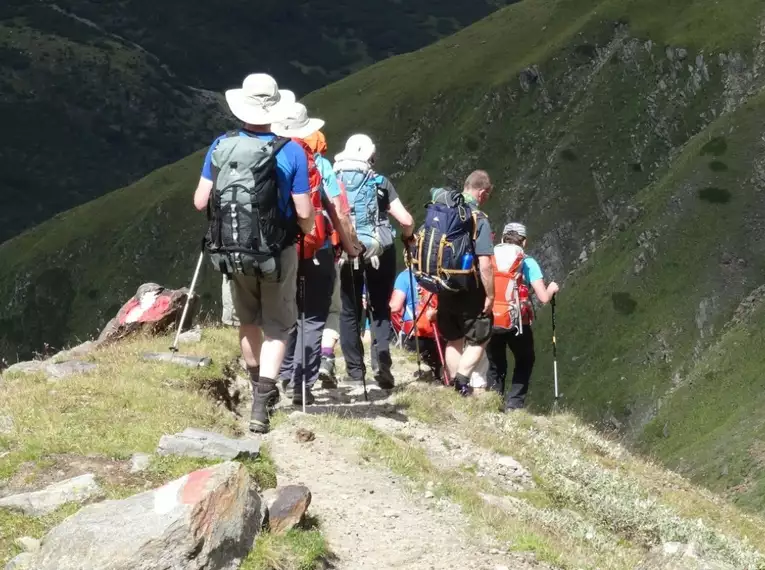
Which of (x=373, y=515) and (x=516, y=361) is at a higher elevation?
(x=516, y=361)

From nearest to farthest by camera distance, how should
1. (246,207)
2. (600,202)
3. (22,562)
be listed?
(22,562)
(246,207)
(600,202)

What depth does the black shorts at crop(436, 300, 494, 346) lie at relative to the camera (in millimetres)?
12734

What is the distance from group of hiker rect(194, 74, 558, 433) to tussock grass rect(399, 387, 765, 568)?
1.02 meters

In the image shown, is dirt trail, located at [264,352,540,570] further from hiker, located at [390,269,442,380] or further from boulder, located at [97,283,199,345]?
boulder, located at [97,283,199,345]

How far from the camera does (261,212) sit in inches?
340

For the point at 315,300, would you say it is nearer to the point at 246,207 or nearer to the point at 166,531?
the point at 246,207

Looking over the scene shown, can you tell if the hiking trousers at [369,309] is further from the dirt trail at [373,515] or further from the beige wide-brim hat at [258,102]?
the beige wide-brim hat at [258,102]

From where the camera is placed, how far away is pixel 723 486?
40.3 metres

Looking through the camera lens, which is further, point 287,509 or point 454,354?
point 454,354

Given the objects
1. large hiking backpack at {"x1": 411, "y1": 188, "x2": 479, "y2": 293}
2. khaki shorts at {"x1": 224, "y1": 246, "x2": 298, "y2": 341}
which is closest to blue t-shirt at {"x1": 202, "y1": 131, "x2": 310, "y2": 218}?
khaki shorts at {"x1": 224, "y1": 246, "x2": 298, "y2": 341}

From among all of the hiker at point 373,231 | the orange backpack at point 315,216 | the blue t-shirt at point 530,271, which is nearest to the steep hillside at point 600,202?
the blue t-shirt at point 530,271

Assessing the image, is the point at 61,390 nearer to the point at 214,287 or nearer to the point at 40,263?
the point at 214,287

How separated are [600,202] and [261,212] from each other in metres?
113

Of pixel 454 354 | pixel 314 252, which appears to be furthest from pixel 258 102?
pixel 454 354
